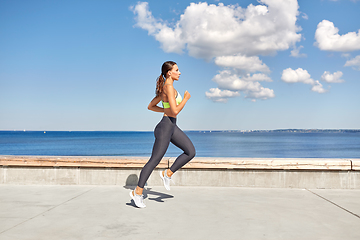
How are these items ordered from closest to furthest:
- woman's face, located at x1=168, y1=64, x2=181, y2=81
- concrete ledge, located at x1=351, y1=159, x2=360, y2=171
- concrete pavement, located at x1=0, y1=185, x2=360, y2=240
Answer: concrete pavement, located at x1=0, y1=185, x2=360, y2=240
woman's face, located at x1=168, y1=64, x2=181, y2=81
concrete ledge, located at x1=351, y1=159, x2=360, y2=171

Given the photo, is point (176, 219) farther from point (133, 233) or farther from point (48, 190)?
point (48, 190)

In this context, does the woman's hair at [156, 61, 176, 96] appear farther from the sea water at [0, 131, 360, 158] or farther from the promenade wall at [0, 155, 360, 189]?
the sea water at [0, 131, 360, 158]

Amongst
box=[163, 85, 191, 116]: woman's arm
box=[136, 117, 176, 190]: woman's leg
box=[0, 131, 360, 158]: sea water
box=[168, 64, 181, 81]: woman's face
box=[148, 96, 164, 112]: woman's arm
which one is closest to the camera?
box=[163, 85, 191, 116]: woman's arm

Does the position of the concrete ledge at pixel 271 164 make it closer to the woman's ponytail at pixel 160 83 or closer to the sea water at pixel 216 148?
the woman's ponytail at pixel 160 83

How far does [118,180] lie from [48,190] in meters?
1.24

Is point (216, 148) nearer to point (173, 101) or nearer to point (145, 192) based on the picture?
point (145, 192)

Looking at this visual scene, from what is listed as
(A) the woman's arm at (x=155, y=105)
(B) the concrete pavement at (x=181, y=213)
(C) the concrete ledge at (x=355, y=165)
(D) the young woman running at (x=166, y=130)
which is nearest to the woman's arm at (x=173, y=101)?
(D) the young woman running at (x=166, y=130)

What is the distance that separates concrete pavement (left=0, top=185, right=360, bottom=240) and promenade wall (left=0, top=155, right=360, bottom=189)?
215 millimetres

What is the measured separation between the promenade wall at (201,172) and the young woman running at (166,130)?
1.22m

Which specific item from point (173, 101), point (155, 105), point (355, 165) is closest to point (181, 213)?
point (173, 101)

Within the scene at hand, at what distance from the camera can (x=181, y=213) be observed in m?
3.81

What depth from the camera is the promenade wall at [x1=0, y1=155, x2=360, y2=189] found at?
5.45 meters

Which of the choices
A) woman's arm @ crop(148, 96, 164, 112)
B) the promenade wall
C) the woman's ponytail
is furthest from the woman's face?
the promenade wall

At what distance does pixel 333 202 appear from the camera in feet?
14.5
